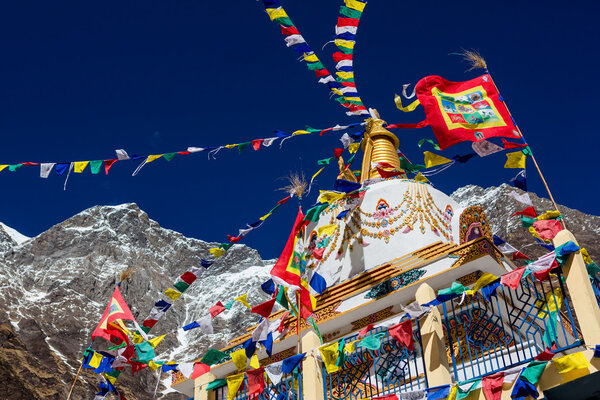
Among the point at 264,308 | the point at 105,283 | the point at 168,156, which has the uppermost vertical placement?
the point at 105,283

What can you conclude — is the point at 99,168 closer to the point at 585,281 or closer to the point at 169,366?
the point at 169,366

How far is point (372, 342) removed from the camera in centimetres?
642

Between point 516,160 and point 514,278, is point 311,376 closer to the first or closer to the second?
point 514,278

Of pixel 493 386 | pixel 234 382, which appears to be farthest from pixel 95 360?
pixel 493 386

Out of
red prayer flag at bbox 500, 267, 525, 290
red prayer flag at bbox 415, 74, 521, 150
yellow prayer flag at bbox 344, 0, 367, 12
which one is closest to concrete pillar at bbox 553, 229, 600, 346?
red prayer flag at bbox 500, 267, 525, 290

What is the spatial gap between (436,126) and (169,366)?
4.71m

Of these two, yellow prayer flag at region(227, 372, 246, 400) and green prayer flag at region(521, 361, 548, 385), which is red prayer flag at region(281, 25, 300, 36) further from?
green prayer flag at region(521, 361, 548, 385)

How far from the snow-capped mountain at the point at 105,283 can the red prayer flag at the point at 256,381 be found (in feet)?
71.2

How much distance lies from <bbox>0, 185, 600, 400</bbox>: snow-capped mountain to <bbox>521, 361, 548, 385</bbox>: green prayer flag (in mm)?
22302

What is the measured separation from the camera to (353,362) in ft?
25.0

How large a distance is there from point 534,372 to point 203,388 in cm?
433

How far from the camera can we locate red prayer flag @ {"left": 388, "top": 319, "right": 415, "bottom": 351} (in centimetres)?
630

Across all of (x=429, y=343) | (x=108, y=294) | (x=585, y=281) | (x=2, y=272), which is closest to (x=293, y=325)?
(x=429, y=343)

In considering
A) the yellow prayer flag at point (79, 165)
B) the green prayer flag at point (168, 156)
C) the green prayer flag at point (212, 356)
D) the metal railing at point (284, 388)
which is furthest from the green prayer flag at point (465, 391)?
the yellow prayer flag at point (79, 165)
